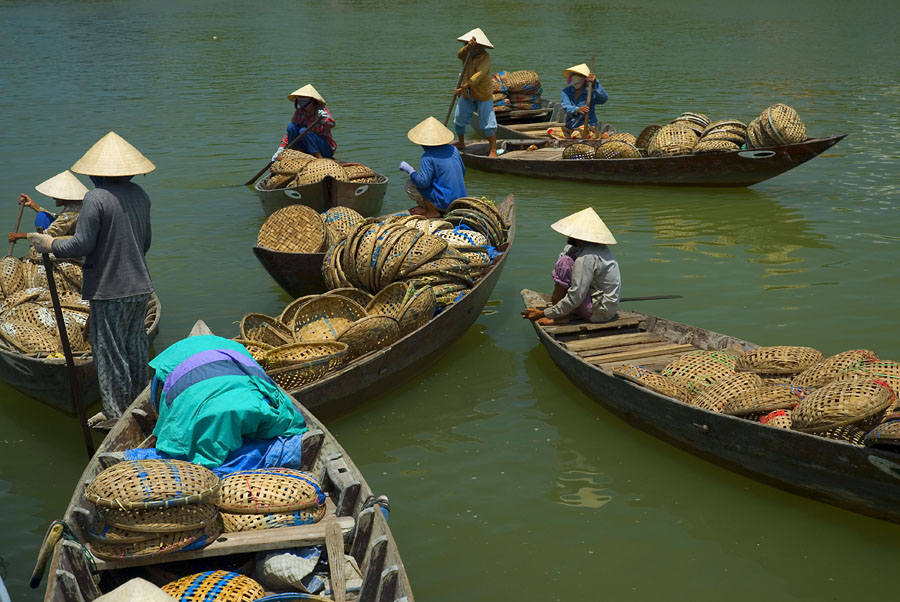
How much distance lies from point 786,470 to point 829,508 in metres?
0.35

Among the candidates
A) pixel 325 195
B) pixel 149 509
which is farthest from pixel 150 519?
pixel 325 195

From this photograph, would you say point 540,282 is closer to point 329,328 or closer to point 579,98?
point 329,328

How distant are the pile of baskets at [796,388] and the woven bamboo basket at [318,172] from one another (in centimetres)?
481

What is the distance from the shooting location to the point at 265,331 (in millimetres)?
6188

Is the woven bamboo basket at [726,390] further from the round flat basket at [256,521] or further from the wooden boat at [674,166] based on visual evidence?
the wooden boat at [674,166]

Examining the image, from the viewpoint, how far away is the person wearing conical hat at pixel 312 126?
408 inches

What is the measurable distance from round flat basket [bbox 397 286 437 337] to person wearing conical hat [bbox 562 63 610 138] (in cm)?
732

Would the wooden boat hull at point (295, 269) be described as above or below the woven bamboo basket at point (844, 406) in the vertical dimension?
above

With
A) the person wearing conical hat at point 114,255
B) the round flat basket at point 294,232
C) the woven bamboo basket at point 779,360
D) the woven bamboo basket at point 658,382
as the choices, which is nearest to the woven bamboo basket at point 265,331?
the person wearing conical hat at point 114,255

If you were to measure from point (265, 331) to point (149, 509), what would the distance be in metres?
2.70

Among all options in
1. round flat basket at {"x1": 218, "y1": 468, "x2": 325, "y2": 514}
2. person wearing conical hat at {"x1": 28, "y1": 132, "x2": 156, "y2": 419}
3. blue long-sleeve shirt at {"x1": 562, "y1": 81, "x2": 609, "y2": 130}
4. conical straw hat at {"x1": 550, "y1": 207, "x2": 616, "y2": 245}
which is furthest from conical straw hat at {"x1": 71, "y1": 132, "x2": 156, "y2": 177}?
blue long-sleeve shirt at {"x1": 562, "y1": 81, "x2": 609, "y2": 130}

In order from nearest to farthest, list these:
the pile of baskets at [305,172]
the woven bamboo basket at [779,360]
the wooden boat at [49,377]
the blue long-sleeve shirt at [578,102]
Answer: the woven bamboo basket at [779,360]
the wooden boat at [49,377]
the pile of baskets at [305,172]
the blue long-sleeve shirt at [578,102]

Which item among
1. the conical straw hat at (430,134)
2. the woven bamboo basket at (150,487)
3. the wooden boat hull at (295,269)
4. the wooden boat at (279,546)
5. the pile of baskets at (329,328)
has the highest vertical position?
the conical straw hat at (430,134)

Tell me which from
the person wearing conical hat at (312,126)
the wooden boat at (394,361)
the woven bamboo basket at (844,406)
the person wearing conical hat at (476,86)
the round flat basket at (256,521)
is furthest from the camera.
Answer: the person wearing conical hat at (476,86)
